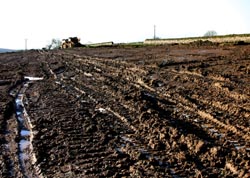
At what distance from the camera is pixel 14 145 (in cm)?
826

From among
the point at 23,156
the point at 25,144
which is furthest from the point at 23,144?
the point at 23,156

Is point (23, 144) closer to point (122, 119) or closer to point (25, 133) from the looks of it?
point (25, 133)

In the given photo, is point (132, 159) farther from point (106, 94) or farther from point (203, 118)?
point (106, 94)

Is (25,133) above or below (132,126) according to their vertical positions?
below

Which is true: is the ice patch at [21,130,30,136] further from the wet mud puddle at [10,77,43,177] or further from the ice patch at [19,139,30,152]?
the ice patch at [19,139,30,152]

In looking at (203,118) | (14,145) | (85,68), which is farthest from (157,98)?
(85,68)

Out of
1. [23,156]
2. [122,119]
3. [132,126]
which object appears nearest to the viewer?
[23,156]

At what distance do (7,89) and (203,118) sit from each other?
29.2 feet

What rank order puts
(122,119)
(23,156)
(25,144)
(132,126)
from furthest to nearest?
(122,119), (132,126), (25,144), (23,156)

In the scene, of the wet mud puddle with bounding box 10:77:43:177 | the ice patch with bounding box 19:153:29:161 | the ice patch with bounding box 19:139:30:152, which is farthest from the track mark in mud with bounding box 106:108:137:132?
the ice patch with bounding box 19:153:29:161

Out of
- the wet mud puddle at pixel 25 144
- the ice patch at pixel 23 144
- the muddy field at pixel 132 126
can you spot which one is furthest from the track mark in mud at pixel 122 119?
the ice patch at pixel 23 144

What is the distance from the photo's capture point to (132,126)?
908 centimetres

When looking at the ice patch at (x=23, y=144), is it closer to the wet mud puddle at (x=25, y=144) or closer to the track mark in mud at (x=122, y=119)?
the wet mud puddle at (x=25, y=144)

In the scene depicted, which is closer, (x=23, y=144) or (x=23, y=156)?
(x=23, y=156)
